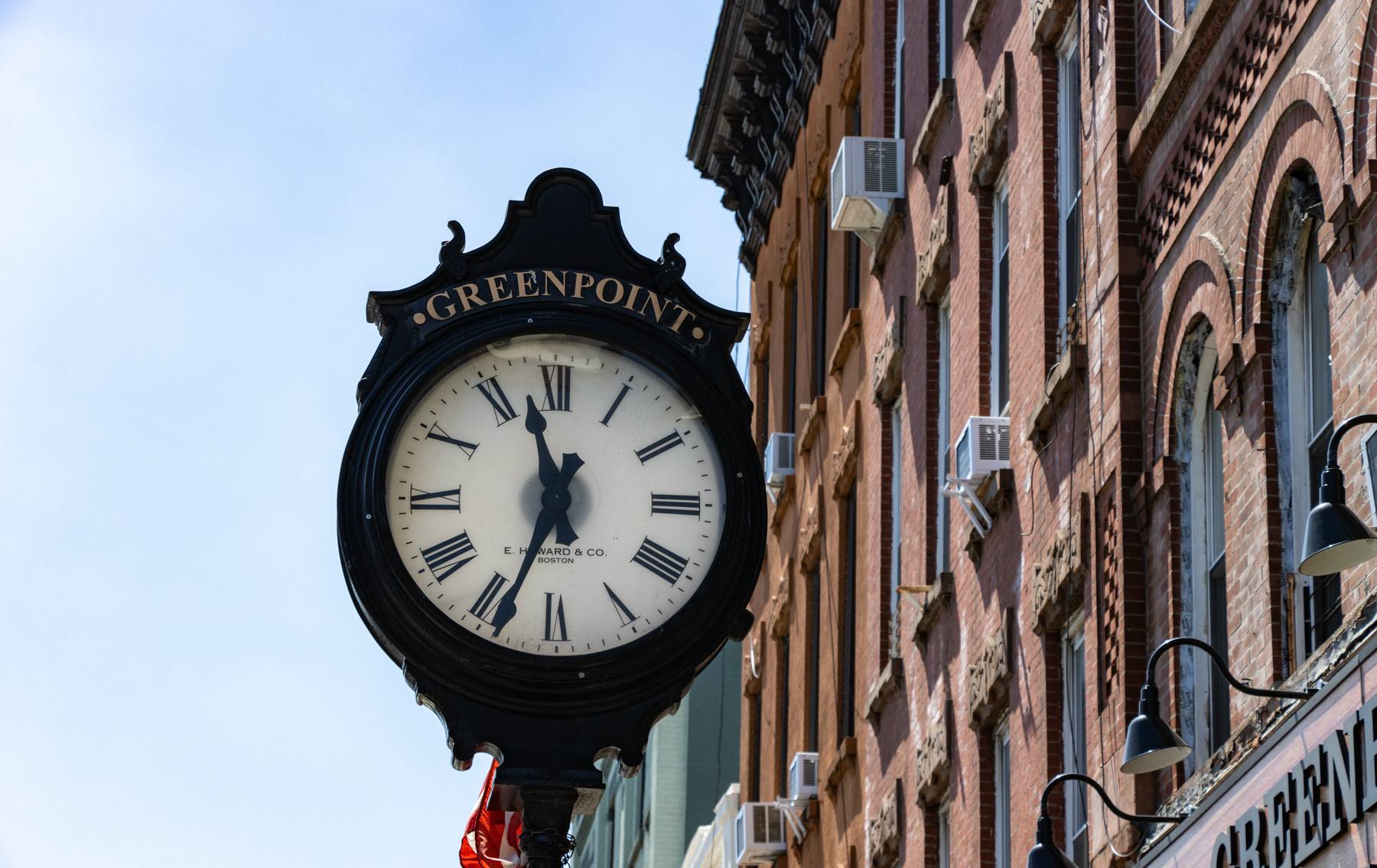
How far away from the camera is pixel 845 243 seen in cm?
2331

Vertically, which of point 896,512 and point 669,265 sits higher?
point 896,512

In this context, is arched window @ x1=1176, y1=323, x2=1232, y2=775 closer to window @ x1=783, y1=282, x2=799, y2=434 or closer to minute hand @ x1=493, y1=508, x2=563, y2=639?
minute hand @ x1=493, y1=508, x2=563, y2=639

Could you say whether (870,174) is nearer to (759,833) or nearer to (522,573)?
(759,833)

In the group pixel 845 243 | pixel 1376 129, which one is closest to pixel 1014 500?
pixel 1376 129

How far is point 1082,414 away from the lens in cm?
1315

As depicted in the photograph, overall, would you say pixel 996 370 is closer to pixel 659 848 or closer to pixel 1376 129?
pixel 1376 129

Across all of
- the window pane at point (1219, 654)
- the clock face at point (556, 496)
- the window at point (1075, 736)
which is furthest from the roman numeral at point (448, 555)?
the window at point (1075, 736)

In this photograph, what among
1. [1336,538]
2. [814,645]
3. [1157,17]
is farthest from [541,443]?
[814,645]

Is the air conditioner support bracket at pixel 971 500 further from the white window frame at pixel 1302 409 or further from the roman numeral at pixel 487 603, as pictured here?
the roman numeral at pixel 487 603

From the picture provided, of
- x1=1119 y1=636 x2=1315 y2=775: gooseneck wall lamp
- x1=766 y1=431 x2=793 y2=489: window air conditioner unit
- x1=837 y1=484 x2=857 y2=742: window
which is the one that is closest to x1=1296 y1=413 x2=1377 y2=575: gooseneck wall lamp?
x1=1119 y1=636 x2=1315 y2=775: gooseneck wall lamp

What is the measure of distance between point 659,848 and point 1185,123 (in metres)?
26.7

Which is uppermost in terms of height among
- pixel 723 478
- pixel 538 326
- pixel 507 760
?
pixel 538 326

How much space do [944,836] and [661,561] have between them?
502 inches

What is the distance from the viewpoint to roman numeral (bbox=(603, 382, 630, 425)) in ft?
16.2
